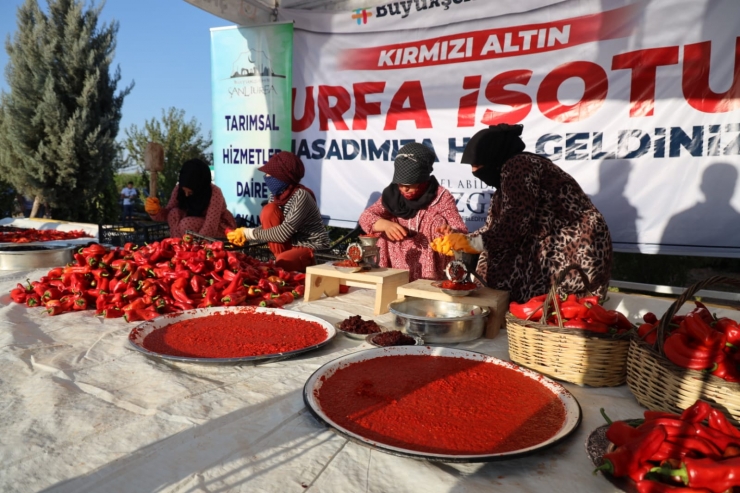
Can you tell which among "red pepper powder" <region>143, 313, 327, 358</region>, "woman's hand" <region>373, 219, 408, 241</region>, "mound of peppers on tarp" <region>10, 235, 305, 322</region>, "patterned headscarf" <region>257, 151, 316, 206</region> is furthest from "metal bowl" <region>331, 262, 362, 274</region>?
"patterned headscarf" <region>257, 151, 316, 206</region>

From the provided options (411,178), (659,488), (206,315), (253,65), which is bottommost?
(206,315)

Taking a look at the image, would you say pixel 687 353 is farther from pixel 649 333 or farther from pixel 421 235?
pixel 421 235

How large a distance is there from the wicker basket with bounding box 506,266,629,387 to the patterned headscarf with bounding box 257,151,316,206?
8.55ft

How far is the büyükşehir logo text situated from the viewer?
4.61 meters

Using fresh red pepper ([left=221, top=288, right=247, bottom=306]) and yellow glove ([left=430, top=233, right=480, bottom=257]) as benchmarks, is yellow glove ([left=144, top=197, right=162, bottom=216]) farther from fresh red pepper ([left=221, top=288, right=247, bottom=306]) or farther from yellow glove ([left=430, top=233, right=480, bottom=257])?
yellow glove ([left=430, top=233, right=480, bottom=257])

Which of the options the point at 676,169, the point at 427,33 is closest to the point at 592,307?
the point at 676,169

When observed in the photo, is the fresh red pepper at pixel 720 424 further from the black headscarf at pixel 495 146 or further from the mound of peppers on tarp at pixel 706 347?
the black headscarf at pixel 495 146

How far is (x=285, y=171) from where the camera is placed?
13.3 ft

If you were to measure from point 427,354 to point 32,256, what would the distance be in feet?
11.3

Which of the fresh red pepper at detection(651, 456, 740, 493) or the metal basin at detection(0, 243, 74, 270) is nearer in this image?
the fresh red pepper at detection(651, 456, 740, 493)

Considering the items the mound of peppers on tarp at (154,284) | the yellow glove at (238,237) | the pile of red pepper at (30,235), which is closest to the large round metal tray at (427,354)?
the mound of peppers on tarp at (154,284)

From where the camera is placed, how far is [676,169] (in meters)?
3.62

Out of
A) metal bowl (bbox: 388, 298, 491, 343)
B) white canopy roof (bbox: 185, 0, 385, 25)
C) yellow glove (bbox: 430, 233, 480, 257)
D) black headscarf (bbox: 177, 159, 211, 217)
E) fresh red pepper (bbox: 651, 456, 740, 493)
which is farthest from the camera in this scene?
white canopy roof (bbox: 185, 0, 385, 25)

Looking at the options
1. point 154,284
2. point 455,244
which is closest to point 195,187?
point 154,284
